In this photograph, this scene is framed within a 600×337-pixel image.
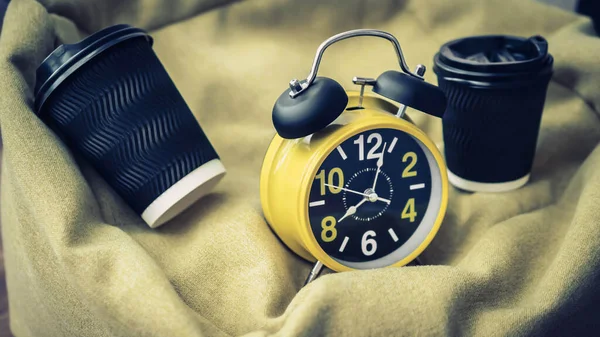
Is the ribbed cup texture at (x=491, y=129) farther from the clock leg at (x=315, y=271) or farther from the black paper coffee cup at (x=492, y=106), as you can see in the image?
the clock leg at (x=315, y=271)

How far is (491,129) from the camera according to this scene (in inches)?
Answer: 33.6

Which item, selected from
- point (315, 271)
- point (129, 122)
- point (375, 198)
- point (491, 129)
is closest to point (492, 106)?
point (491, 129)

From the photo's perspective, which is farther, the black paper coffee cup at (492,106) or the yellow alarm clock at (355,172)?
the black paper coffee cup at (492,106)

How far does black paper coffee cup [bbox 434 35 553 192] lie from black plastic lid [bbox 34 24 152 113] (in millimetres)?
437

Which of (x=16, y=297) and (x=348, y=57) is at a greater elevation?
(x=348, y=57)

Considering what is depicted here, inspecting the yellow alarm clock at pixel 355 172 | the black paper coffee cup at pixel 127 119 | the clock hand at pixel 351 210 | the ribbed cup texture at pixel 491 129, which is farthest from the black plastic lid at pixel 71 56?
the ribbed cup texture at pixel 491 129

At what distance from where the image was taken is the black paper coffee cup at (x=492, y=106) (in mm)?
818

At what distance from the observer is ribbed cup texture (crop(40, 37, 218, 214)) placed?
742 millimetres

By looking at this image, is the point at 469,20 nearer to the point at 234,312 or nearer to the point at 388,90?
the point at 388,90

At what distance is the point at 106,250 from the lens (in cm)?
70

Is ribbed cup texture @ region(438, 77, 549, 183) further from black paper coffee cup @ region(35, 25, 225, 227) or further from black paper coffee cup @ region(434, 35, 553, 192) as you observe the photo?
black paper coffee cup @ region(35, 25, 225, 227)

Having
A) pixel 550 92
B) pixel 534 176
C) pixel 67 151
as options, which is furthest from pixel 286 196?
pixel 550 92

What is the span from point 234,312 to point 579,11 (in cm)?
99

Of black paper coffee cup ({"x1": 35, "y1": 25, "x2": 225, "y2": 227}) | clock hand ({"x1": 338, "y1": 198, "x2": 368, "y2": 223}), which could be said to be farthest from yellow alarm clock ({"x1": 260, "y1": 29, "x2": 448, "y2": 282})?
black paper coffee cup ({"x1": 35, "y1": 25, "x2": 225, "y2": 227})
